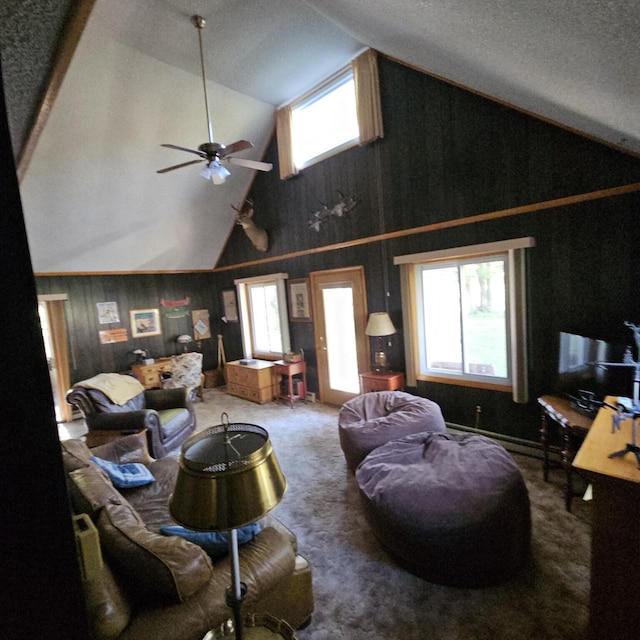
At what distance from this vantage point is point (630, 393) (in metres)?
2.42

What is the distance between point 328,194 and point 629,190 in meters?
3.20

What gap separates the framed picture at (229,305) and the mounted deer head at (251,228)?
140 centimetres

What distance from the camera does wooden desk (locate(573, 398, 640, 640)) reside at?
1320mm

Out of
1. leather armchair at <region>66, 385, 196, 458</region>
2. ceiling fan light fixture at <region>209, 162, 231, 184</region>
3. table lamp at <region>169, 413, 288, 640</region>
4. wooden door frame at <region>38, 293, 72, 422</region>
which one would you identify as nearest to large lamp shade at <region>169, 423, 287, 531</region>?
table lamp at <region>169, 413, 288, 640</region>

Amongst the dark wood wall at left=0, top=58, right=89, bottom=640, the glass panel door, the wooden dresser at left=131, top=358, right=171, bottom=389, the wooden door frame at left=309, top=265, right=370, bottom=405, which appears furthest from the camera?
the wooden dresser at left=131, top=358, right=171, bottom=389

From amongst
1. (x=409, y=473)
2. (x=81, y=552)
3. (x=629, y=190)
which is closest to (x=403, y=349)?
(x=409, y=473)

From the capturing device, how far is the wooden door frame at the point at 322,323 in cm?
461

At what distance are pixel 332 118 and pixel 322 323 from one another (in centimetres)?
284

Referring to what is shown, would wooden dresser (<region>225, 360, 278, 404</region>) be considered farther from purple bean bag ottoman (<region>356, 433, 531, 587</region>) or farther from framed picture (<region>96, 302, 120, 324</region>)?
purple bean bag ottoman (<region>356, 433, 531, 587</region>)

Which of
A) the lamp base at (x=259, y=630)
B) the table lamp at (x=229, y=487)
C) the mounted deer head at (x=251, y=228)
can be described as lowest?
the lamp base at (x=259, y=630)

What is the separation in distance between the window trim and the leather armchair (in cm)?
191

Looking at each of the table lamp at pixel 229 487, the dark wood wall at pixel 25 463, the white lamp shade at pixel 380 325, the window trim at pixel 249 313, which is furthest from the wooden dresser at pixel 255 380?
the dark wood wall at pixel 25 463

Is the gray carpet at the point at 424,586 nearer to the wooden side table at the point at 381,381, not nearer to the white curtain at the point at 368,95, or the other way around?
the wooden side table at the point at 381,381

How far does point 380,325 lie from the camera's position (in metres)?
4.09
